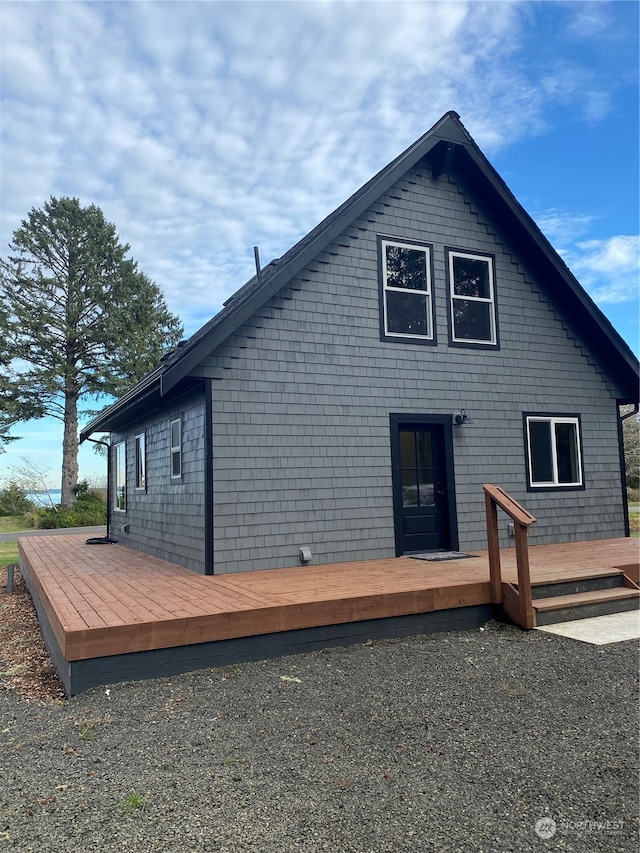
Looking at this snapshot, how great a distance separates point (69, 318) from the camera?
25531 millimetres

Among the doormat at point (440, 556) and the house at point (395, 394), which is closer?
the house at point (395, 394)

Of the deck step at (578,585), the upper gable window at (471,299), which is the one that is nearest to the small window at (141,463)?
the upper gable window at (471,299)

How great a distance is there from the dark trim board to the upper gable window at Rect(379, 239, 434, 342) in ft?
13.3

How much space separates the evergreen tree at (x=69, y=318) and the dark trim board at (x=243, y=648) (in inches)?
842

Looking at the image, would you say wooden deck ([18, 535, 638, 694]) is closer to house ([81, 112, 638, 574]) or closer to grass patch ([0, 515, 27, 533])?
house ([81, 112, 638, 574])

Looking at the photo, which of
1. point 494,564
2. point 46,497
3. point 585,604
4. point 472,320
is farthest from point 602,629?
point 46,497

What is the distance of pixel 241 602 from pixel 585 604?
334 cm

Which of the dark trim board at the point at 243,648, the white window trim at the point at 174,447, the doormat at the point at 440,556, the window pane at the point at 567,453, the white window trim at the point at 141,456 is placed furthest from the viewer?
the white window trim at the point at 141,456

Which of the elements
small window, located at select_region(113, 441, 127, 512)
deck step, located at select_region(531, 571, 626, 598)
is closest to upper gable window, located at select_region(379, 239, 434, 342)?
deck step, located at select_region(531, 571, 626, 598)

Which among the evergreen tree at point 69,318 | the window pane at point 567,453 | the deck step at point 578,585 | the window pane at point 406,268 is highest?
the evergreen tree at point 69,318

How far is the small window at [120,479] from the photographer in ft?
39.4

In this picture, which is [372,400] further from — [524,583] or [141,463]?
[141,463]

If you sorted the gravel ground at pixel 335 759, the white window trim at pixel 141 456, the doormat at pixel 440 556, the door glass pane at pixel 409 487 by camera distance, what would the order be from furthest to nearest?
1. the white window trim at pixel 141 456
2. the door glass pane at pixel 409 487
3. the doormat at pixel 440 556
4. the gravel ground at pixel 335 759

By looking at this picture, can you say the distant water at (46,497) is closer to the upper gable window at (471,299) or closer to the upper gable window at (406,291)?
the upper gable window at (406,291)
